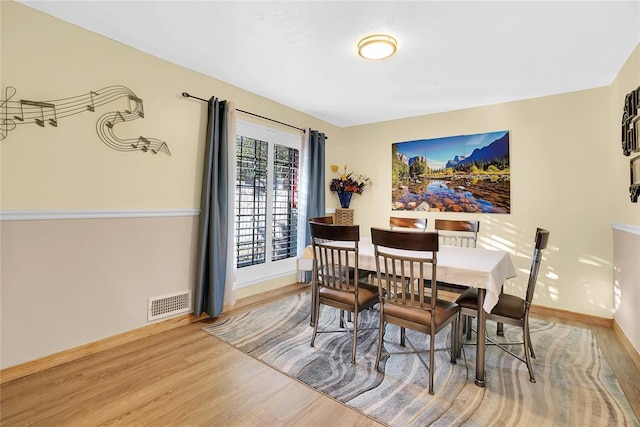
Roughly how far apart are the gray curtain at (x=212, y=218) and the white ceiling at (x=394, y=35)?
0.45m

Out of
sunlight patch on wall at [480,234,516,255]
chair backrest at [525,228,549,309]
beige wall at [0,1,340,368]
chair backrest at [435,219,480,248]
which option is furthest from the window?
chair backrest at [525,228,549,309]

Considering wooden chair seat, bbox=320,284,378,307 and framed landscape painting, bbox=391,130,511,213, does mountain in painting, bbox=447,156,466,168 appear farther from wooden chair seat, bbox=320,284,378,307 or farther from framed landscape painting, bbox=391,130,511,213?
wooden chair seat, bbox=320,284,378,307

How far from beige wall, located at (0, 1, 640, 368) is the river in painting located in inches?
5.4

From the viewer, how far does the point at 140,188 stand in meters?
2.64

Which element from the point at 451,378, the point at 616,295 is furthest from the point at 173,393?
the point at 616,295

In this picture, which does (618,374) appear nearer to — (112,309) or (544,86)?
(544,86)

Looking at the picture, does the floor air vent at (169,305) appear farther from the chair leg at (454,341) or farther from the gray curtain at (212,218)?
the chair leg at (454,341)

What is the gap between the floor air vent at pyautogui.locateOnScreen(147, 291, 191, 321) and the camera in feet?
8.91

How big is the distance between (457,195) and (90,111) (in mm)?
3978

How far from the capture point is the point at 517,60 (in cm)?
262

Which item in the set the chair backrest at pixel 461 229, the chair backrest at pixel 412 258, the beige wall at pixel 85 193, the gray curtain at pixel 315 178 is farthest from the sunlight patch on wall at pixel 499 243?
the beige wall at pixel 85 193

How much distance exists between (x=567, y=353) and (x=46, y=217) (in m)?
4.17

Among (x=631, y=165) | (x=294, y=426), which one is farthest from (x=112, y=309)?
(x=631, y=165)

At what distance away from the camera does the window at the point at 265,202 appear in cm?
352
